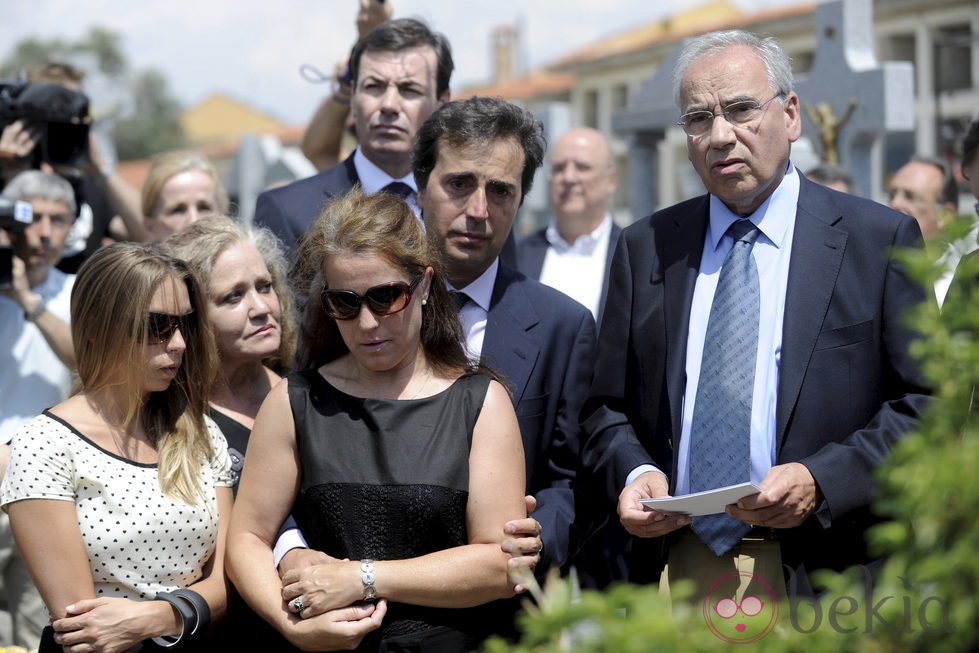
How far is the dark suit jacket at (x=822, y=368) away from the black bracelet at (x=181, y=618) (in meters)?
1.25

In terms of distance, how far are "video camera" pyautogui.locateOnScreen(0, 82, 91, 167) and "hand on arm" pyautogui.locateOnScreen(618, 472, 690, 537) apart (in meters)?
3.65

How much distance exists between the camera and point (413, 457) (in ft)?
9.87

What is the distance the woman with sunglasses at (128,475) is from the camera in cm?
307

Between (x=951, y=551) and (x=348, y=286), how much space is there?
2.00 metres

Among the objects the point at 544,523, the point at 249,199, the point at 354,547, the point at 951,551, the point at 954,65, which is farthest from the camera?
the point at 954,65

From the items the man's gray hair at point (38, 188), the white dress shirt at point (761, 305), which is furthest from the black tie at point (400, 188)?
the man's gray hair at point (38, 188)

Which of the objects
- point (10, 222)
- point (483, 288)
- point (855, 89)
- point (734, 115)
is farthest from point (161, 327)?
point (855, 89)

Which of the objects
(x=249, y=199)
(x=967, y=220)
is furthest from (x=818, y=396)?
(x=249, y=199)

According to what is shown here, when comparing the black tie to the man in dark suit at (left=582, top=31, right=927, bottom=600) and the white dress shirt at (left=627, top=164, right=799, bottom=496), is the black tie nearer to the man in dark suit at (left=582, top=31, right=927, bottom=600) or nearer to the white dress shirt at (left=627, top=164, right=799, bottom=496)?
the man in dark suit at (left=582, top=31, right=927, bottom=600)

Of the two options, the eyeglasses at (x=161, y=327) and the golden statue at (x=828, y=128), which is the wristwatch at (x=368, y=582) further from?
the golden statue at (x=828, y=128)

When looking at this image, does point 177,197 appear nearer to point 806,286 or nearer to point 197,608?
point 197,608

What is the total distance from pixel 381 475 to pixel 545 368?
781 millimetres

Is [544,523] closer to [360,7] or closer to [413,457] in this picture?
→ [413,457]

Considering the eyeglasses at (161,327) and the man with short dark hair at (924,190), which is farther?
the man with short dark hair at (924,190)
